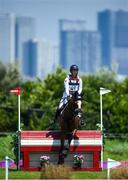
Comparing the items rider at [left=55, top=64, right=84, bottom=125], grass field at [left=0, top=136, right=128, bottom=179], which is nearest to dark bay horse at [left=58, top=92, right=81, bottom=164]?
rider at [left=55, top=64, right=84, bottom=125]

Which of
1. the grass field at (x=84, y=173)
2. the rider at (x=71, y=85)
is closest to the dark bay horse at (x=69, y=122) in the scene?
the rider at (x=71, y=85)

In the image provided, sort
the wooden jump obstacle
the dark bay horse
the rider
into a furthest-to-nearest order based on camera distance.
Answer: the wooden jump obstacle, the rider, the dark bay horse

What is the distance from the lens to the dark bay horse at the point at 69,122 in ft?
60.6

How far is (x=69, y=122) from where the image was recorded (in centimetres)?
1906

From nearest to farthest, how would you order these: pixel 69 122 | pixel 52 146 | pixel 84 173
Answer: pixel 84 173, pixel 69 122, pixel 52 146

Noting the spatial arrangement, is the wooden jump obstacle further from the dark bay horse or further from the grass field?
the grass field

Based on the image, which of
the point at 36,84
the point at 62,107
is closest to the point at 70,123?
the point at 62,107

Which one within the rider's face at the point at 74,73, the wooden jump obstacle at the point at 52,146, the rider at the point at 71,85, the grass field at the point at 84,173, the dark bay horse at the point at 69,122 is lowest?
the grass field at the point at 84,173

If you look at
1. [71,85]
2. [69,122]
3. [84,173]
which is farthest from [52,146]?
[71,85]

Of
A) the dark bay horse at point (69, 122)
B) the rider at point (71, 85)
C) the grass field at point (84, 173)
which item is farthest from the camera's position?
the rider at point (71, 85)

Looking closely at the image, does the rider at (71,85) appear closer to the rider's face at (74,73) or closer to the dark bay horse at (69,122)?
the rider's face at (74,73)

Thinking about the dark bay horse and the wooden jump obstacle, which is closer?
the dark bay horse

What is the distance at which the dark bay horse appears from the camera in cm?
1847

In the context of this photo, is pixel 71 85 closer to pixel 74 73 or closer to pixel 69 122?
pixel 74 73
